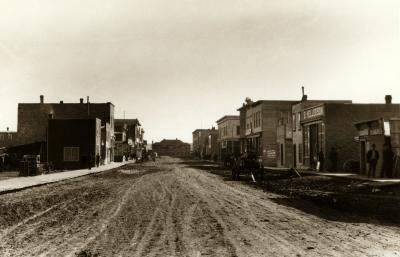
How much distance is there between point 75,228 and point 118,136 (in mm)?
80173

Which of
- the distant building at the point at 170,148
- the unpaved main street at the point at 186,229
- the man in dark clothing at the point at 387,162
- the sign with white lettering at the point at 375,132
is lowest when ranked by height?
the unpaved main street at the point at 186,229

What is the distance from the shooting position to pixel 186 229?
961 cm

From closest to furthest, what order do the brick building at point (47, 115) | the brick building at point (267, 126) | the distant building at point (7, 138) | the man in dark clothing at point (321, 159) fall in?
the man in dark clothing at point (321, 159) < the brick building at point (267, 126) < the brick building at point (47, 115) < the distant building at point (7, 138)

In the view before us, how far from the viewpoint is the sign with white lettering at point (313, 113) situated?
35147 millimetres

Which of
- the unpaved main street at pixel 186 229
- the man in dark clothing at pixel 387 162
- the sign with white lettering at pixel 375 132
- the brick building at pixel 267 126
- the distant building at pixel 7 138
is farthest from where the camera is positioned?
the distant building at pixel 7 138

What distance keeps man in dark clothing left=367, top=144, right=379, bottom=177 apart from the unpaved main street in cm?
1194

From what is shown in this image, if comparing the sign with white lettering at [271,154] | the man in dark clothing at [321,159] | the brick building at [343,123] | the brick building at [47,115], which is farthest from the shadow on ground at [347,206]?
the brick building at [47,115]

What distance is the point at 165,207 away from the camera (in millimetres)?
13562

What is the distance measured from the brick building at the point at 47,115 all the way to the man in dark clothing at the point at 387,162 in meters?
42.4

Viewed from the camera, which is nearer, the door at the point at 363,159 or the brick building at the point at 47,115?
the door at the point at 363,159

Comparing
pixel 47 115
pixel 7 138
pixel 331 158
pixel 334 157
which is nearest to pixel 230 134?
pixel 47 115

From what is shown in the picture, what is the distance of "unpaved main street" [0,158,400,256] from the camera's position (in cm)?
754

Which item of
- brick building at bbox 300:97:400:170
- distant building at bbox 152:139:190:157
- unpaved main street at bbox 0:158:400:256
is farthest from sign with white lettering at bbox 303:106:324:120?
distant building at bbox 152:139:190:157

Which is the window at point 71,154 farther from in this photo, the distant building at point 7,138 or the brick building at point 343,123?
the distant building at point 7,138
